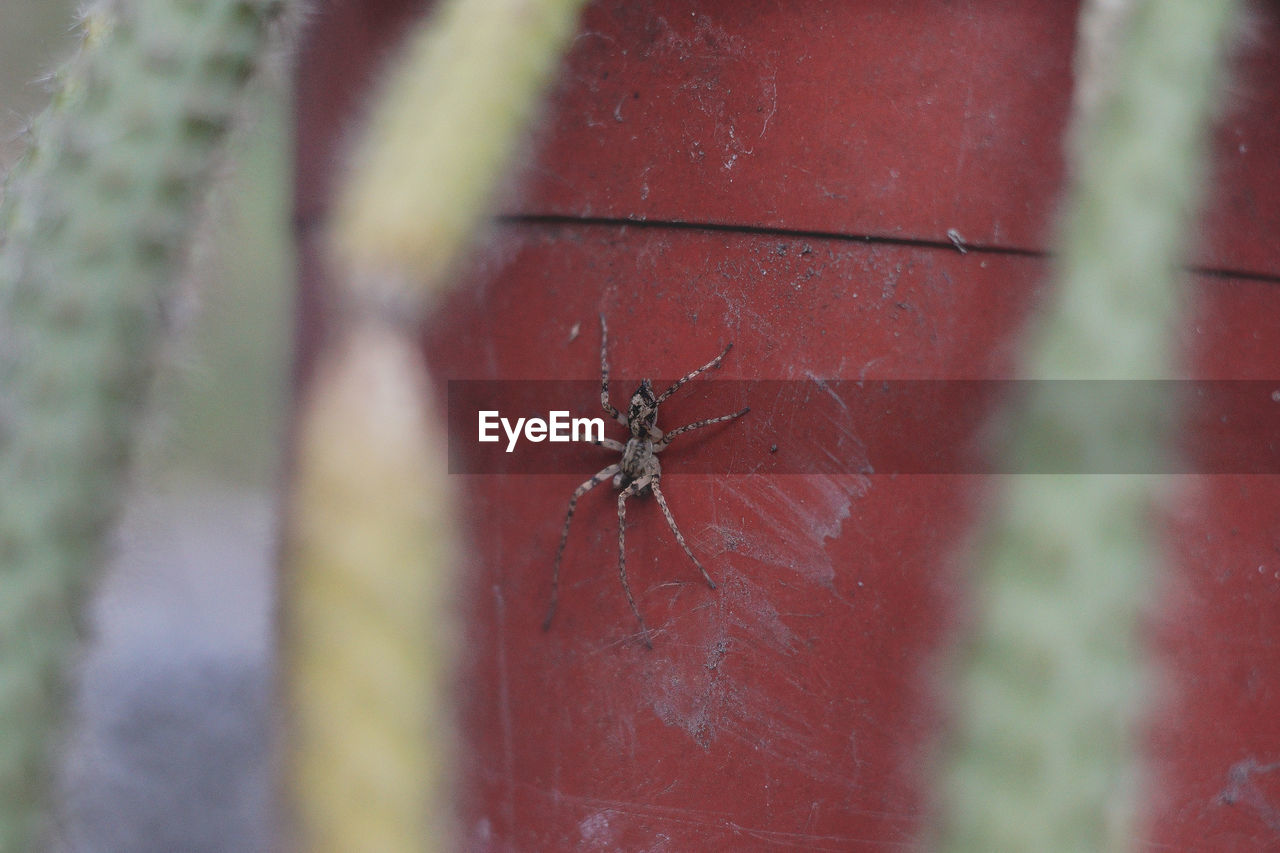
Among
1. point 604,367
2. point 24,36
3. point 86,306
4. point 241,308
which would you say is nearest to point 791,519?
point 604,367

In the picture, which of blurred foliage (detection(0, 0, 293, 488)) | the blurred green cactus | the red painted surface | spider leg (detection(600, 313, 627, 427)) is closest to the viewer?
the blurred green cactus

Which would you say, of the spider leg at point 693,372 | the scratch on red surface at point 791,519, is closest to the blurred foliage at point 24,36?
the spider leg at point 693,372

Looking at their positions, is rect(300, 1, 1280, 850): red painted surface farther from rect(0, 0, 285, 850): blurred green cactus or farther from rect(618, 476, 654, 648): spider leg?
rect(0, 0, 285, 850): blurred green cactus

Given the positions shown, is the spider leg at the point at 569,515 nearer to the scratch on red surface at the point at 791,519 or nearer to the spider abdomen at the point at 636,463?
the spider abdomen at the point at 636,463

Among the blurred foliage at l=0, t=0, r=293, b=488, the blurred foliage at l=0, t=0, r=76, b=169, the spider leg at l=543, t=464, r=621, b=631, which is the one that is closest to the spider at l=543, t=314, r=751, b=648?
the spider leg at l=543, t=464, r=621, b=631

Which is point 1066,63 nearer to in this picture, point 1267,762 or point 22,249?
point 1267,762

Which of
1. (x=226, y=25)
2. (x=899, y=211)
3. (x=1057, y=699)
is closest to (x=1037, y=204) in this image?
(x=899, y=211)

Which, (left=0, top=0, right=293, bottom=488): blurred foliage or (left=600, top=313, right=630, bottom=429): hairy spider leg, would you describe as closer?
(left=600, top=313, right=630, bottom=429): hairy spider leg
